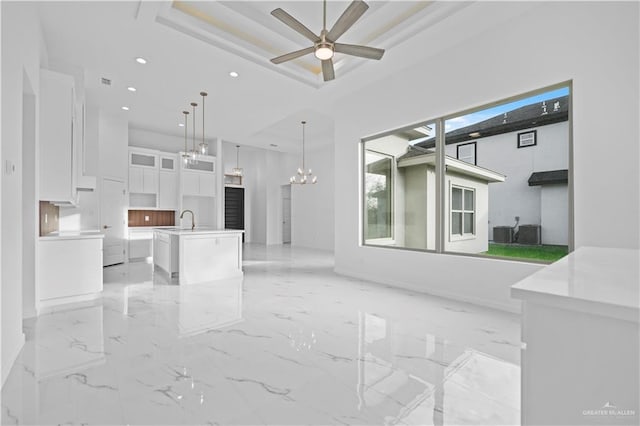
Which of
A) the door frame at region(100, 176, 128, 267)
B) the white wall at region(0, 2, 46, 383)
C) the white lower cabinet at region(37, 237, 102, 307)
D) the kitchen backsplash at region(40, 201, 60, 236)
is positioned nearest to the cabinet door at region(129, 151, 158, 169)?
the door frame at region(100, 176, 128, 267)

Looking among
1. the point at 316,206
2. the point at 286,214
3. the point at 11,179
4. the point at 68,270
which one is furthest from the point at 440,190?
the point at 286,214

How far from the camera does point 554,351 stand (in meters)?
0.70

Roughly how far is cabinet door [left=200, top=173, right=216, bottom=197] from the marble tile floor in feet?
16.5

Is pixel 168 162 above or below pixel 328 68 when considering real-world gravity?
below

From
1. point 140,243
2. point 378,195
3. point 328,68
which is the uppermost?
point 328,68

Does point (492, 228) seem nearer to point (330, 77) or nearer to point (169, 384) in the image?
point (330, 77)

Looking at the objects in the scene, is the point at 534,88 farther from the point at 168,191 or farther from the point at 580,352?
the point at 168,191

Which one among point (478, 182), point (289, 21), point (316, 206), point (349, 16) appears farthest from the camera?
point (316, 206)

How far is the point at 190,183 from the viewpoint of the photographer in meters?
8.25

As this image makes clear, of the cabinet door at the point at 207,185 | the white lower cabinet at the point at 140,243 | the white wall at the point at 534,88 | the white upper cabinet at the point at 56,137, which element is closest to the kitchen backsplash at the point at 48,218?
the white upper cabinet at the point at 56,137

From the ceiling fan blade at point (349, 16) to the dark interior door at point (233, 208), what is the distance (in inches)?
357

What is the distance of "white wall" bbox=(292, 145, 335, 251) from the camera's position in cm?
979

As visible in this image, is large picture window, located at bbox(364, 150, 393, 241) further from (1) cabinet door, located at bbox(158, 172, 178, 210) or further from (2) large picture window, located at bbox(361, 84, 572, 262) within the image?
(1) cabinet door, located at bbox(158, 172, 178, 210)

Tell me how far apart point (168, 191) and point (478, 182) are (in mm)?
7177
